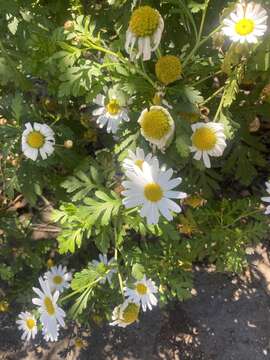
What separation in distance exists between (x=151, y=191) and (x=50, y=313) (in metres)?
0.69

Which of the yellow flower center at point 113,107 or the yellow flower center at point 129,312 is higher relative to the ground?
the yellow flower center at point 113,107

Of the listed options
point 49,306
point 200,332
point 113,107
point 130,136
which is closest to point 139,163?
point 130,136

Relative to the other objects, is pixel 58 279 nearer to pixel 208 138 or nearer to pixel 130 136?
pixel 130 136

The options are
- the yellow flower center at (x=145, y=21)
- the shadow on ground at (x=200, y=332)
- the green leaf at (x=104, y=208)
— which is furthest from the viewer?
the shadow on ground at (x=200, y=332)

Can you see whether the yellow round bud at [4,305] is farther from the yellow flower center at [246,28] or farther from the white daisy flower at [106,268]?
the yellow flower center at [246,28]

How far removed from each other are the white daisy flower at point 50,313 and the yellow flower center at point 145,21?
1.01 meters

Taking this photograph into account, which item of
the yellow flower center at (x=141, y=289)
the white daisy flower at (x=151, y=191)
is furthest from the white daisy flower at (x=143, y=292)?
the white daisy flower at (x=151, y=191)

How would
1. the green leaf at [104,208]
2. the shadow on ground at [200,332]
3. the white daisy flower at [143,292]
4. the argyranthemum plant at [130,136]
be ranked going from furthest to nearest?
the shadow on ground at [200,332]
the white daisy flower at [143,292]
the green leaf at [104,208]
the argyranthemum plant at [130,136]

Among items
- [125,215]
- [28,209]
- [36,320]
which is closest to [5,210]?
[28,209]

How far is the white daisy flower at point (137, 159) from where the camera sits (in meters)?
1.52

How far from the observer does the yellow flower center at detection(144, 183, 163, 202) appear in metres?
1.53

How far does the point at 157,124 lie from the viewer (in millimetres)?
1429

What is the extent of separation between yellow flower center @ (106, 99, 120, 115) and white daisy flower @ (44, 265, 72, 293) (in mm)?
Result: 731

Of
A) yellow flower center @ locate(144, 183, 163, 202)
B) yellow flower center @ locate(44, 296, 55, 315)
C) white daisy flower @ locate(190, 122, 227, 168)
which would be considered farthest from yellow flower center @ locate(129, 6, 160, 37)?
yellow flower center @ locate(44, 296, 55, 315)
